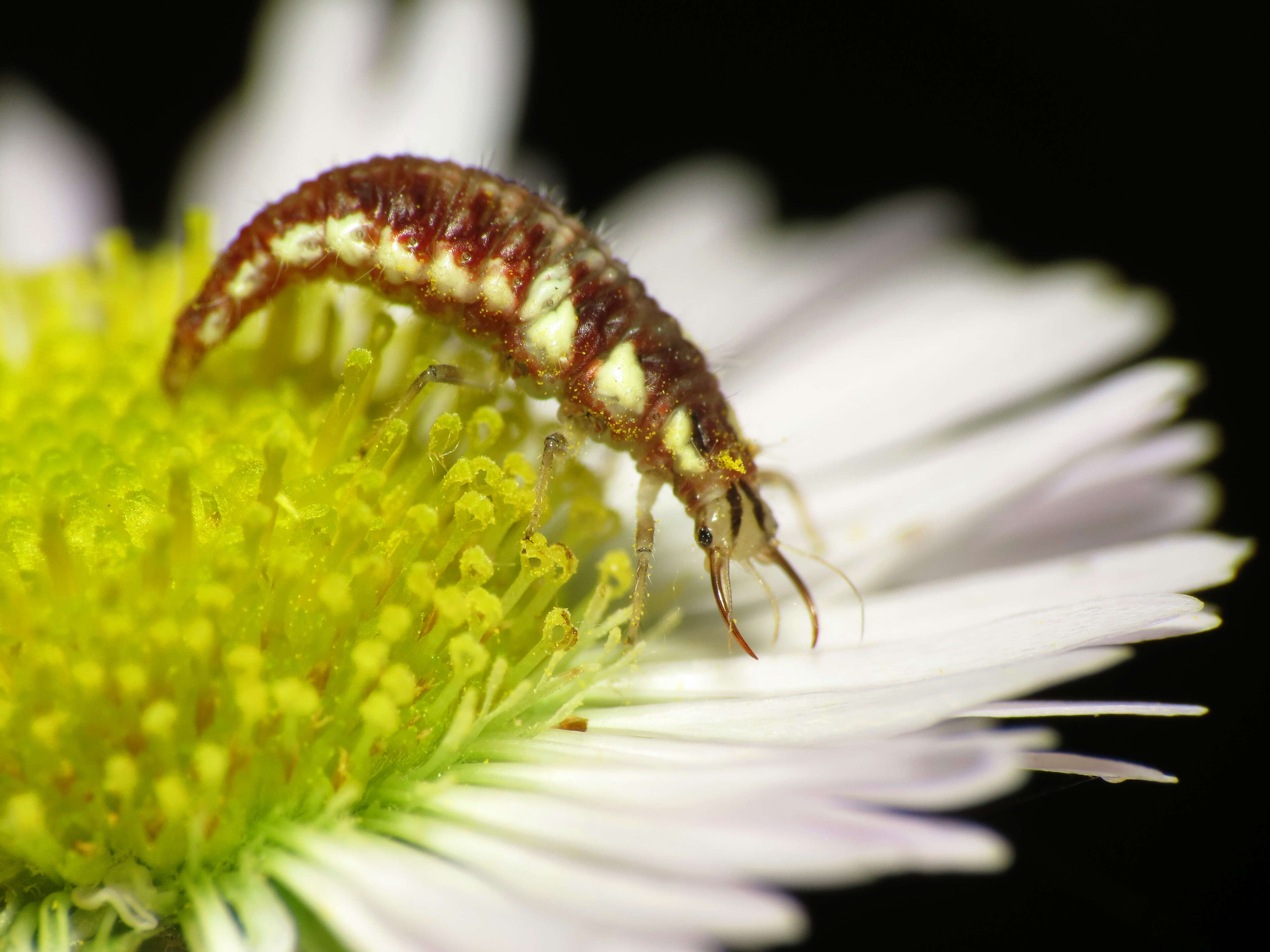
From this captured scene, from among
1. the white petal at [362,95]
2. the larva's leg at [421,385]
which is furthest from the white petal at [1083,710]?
the white petal at [362,95]

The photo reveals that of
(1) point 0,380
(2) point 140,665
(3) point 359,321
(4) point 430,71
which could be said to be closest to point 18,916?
(2) point 140,665

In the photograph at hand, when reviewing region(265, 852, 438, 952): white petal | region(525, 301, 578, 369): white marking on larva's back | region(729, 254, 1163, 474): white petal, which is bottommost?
region(265, 852, 438, 952): white petal

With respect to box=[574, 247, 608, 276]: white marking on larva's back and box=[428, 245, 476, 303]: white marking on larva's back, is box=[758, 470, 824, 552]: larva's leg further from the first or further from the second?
box=[428, 245, 476, 303]: white marking on larva's back

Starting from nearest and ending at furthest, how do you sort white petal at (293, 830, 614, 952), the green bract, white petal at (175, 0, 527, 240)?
white petal at (293, 830, 614, 952) → the green bract → white petal at (175, 0, 527, 240)

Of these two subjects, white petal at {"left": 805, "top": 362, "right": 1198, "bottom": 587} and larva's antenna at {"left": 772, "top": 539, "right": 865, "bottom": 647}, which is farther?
white petal at {"left": 805, "top": 362, "right": 1198, "bottom": 587}

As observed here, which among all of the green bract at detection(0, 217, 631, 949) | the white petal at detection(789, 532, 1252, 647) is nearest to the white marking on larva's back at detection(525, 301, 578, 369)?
the green bract at detection(0, 217, 631, 949)

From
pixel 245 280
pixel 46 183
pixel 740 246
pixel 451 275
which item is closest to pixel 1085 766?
pixel 451 275

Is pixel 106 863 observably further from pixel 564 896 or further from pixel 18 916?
pixel 564 896
